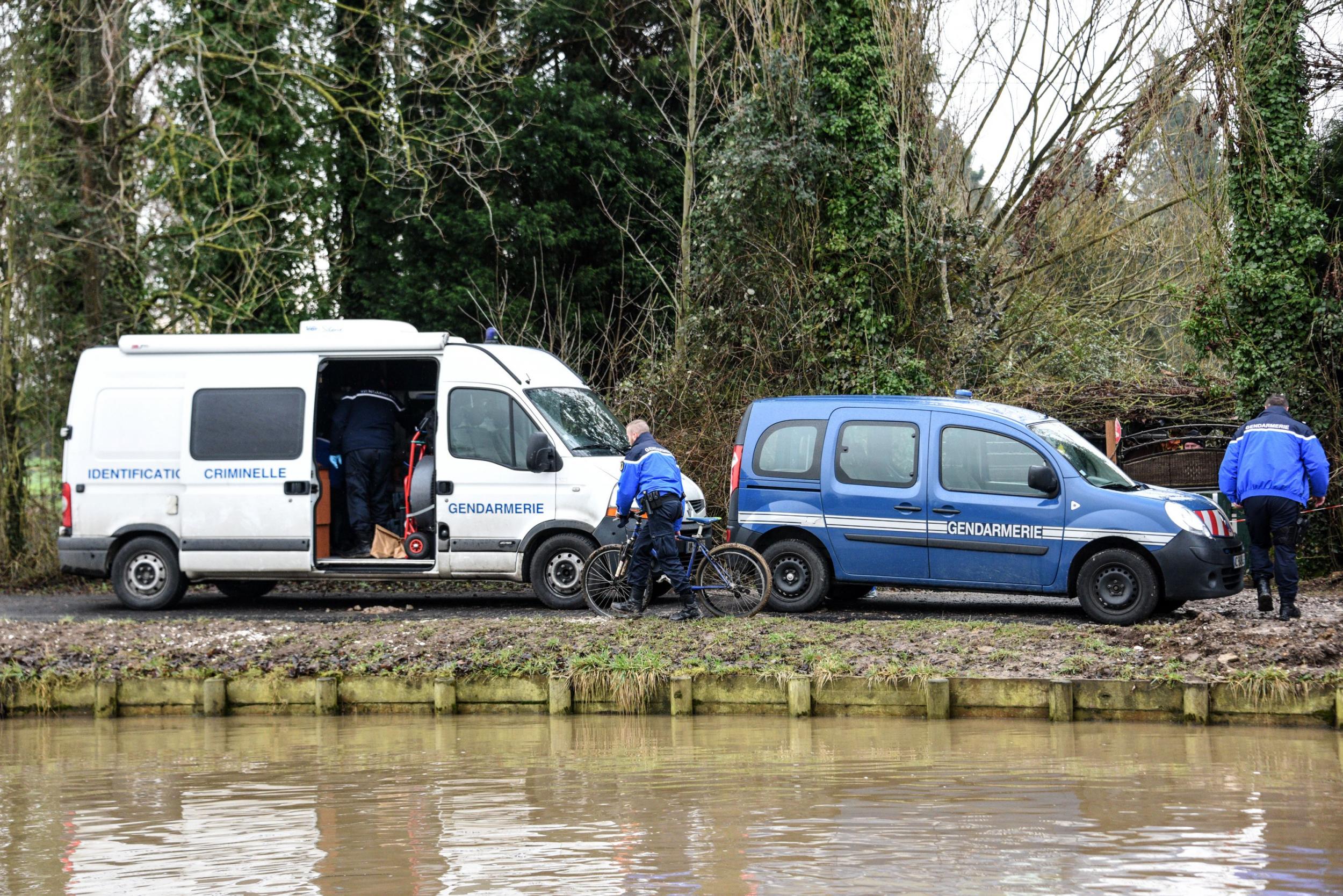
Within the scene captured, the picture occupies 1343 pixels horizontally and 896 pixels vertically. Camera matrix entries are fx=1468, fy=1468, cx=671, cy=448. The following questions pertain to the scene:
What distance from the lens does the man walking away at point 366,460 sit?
1431cm

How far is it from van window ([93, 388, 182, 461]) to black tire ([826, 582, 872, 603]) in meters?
6.37

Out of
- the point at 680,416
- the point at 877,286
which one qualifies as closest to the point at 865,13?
the point at 877,286

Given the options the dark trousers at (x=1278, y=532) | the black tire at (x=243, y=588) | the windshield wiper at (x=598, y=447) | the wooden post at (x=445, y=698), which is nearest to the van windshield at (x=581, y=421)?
the windshield wiper at (x=598, y=447)

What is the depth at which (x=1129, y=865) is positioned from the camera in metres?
5.57

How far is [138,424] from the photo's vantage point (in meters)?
14.1

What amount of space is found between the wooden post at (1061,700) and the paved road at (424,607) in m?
3.47

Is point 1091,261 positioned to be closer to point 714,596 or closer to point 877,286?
point 877,286

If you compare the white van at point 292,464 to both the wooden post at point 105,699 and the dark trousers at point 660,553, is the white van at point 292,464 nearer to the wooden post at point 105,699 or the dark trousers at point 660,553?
the dark trousers at point 660,553

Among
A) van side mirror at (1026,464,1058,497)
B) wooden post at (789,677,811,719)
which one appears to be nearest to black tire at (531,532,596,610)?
van side mirror at (1026,464,1058,497)

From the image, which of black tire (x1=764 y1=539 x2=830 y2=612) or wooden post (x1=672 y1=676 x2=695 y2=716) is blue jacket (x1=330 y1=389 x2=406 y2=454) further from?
→ wooden post (x1=672 y1=676 x2=695 y2=716)

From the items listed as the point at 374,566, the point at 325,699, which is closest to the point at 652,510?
the point at 374,566

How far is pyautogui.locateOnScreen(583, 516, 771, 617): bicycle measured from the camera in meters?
12.3

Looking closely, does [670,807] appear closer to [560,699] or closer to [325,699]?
[560,699]

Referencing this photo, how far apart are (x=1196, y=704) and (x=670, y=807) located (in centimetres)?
338
